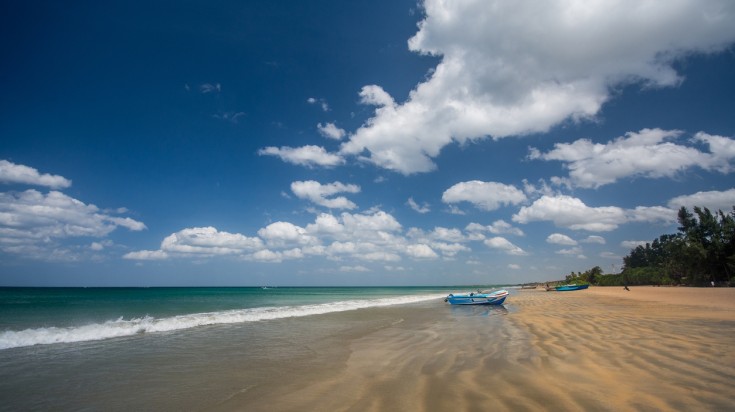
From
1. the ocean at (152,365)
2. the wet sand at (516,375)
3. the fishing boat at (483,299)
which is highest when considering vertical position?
the wet sand at (516,375)

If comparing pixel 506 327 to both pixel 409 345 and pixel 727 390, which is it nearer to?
pixel 409 345

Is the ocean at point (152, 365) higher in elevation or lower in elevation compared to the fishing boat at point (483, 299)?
higher

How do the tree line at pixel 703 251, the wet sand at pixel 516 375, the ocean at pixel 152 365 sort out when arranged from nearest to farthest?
the wet sand at pixel 516 375 → the ocean at pixel 152 365 → the tree line at pixel 703 251

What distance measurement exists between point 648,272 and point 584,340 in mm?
97515

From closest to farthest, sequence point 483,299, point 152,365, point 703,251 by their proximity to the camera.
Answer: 1. point 152,365
2. point 483,299
3. point 703,251

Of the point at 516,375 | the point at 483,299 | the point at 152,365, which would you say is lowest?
the point at 483,299

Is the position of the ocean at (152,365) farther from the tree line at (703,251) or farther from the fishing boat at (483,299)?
the tree line at (703,251)

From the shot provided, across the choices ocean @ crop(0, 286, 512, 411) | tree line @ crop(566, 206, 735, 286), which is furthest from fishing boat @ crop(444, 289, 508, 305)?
tree line @ crop(566, 206, 735, 286)

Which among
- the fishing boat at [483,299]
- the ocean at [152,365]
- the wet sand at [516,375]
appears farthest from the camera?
the fishing boat at [483,299]

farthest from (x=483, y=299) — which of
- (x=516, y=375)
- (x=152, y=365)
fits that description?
(x=152, y=365)

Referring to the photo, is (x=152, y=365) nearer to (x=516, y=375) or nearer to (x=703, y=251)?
(x=516, y=375)

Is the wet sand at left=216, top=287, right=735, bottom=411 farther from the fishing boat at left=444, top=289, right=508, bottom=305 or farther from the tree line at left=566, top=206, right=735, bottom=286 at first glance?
the tree line at left=566, top=206, right=735, bottom=286

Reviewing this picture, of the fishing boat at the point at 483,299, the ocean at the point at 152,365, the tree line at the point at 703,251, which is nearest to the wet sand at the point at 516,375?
the ocean at the point at 152,365

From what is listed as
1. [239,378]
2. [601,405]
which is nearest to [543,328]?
[601,405]
